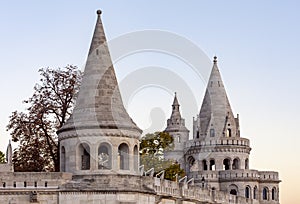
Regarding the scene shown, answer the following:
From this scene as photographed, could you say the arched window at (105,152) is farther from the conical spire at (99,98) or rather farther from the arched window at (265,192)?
the arched window at (265,192)

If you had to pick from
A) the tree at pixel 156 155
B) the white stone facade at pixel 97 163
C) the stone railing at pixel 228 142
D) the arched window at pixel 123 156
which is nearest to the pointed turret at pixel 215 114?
the stone railing at pixel 228 142

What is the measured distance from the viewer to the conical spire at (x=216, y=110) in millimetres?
60094

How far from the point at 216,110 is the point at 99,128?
29.2 m

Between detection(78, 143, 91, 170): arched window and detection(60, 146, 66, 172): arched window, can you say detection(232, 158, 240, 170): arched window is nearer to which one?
detection(60, 146, 66, 172): arched window

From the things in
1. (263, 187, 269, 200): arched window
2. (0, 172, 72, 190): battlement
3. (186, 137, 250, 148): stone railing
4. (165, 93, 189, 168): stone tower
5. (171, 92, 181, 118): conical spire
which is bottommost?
(263, 187, 269, 200): arched window

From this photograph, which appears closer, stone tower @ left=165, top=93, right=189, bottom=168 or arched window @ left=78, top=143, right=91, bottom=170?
arched window @ left=78, top=143, right=91, bottom=170

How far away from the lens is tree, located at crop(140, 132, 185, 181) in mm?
48906

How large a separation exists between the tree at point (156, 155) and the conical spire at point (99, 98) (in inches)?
621

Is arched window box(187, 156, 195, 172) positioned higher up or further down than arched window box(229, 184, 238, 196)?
higher up

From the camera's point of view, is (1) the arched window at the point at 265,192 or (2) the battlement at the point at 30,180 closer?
(2) the battlement at the point at 30,180

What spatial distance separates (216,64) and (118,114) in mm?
29963

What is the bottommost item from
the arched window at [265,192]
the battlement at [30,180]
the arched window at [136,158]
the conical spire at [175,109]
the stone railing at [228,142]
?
the arched window at [265,192]

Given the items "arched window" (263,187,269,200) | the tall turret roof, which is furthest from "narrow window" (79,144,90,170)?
the tall turret roof

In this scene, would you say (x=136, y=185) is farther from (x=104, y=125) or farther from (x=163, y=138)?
(x=163, y=138)
